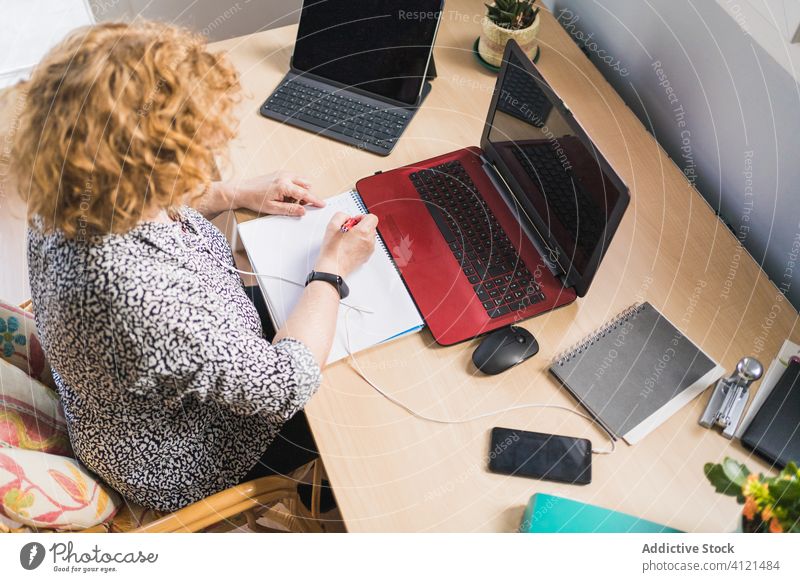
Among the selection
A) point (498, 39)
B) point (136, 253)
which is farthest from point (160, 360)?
point (498, 39)

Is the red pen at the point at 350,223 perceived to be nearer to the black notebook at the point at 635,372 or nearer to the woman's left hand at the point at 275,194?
the woman's left hand at the point at 275,194

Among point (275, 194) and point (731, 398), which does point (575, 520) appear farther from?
point (275, 194)

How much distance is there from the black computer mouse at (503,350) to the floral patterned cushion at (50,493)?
694 millimetres

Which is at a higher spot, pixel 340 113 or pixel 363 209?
pixel 340 113

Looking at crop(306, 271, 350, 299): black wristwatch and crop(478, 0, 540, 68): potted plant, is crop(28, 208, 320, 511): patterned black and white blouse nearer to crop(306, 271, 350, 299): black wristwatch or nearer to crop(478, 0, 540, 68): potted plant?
crop(306, 271, 350, 299): black wristwatch

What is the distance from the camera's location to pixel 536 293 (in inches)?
45.1

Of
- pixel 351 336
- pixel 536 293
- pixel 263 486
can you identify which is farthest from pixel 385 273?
pixel 263 486

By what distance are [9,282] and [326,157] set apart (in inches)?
49.0

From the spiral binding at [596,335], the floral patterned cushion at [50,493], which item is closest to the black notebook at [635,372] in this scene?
the spiral binding at [596,335]

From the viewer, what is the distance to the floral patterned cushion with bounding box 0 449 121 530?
93cm

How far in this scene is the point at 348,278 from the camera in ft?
3.84

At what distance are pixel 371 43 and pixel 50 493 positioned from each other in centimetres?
108

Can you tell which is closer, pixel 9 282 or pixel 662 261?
pixel 662 261
